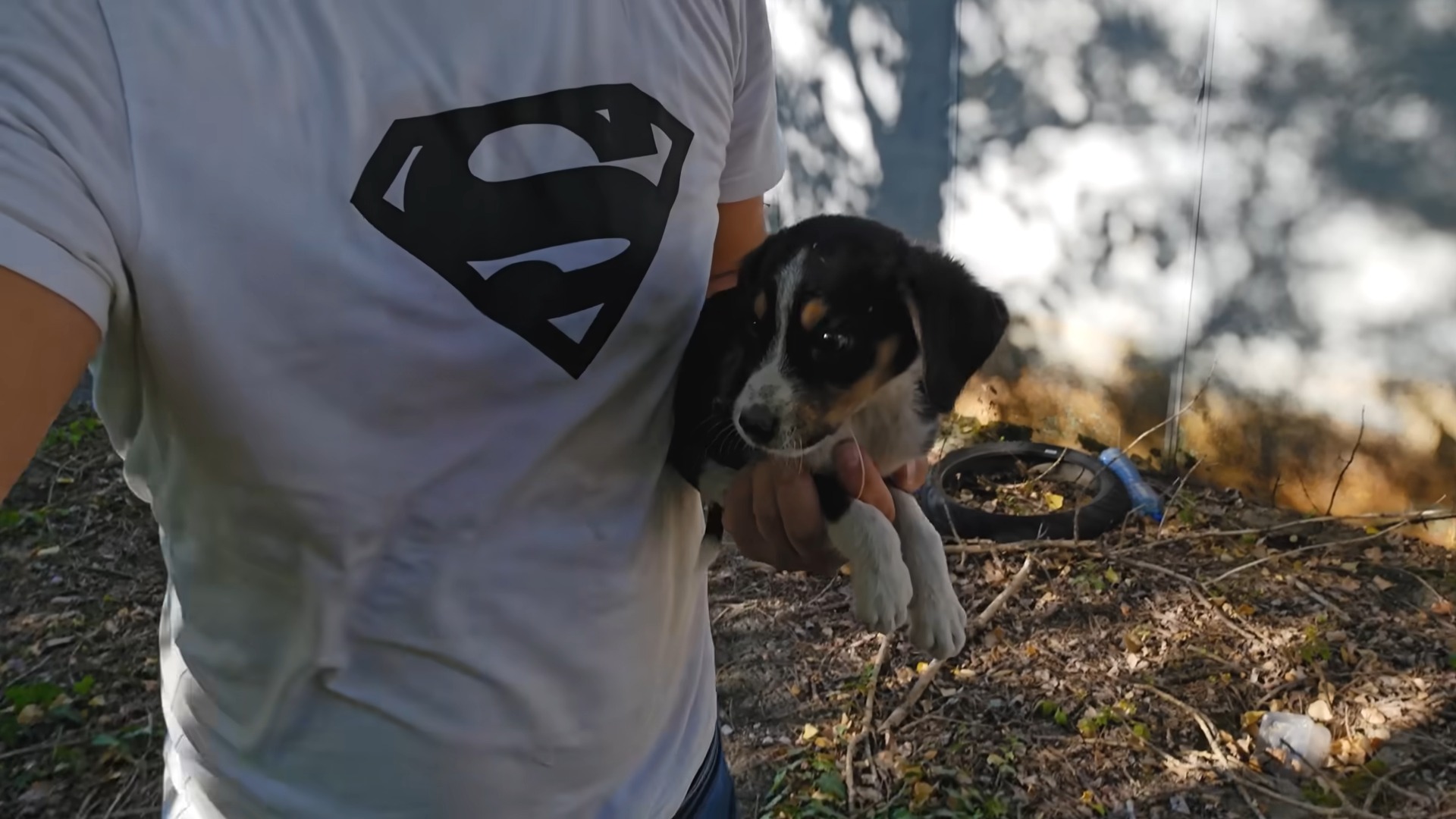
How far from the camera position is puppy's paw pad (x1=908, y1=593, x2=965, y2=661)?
6.39 feet

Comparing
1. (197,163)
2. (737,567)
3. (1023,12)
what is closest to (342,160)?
(197,163)

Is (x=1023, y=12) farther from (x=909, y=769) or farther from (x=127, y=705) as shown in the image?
(x=127, y=705)

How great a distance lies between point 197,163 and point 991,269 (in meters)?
4.57

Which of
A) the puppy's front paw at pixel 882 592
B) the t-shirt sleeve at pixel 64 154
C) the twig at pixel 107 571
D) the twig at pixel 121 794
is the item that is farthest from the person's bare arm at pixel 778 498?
the twig at pixel 107 571

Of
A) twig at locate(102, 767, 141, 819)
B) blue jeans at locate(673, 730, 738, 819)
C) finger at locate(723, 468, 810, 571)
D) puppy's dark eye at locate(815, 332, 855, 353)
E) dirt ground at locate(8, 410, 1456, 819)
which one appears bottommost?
dirt ground at locate(8, 410, 1456, 819)

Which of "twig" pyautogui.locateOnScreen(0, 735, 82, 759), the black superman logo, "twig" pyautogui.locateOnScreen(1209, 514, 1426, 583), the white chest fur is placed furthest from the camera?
"twig" pyautogui.locateOnScreen(1209, 514, 1426, 583)

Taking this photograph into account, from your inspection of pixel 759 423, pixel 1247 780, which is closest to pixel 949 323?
pixel 759 423

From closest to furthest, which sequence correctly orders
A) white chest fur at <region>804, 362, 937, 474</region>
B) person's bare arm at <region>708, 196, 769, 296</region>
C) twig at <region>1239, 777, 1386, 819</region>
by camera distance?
person's bare arm at <region>708, 196, 769, 296</region>
white chest fur at <region>804, 362, 937, 474</region>
twig at <region>1239, 777, 1386, 819</region>

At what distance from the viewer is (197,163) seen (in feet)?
3.06

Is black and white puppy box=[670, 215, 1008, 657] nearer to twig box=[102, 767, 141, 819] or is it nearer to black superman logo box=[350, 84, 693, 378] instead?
black superman logo box=[350, 84, 693, 378]

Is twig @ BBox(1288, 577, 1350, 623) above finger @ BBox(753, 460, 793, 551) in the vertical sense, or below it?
below

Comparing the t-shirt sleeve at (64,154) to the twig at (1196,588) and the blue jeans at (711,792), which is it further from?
the twig at (1196,588)

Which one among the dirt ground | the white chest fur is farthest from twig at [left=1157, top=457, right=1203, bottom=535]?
the white chest fur

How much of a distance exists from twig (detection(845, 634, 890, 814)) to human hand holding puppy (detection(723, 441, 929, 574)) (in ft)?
4.58
